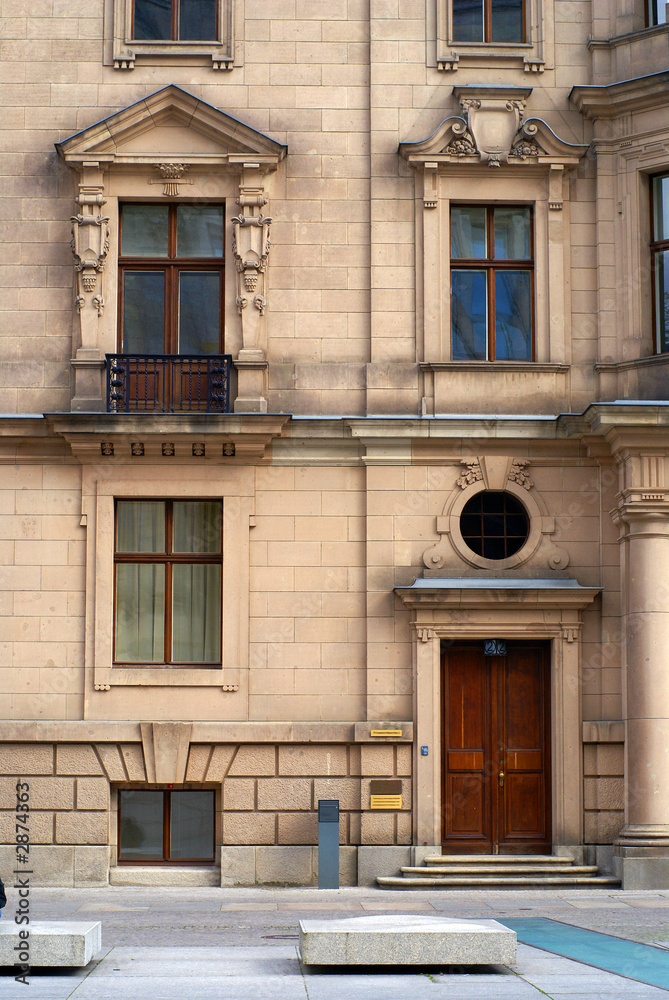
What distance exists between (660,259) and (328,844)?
32.4ft

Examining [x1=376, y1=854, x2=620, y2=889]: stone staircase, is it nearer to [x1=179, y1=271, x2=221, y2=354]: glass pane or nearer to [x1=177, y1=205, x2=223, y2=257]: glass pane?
[x1=179, y1=271, x2=221, y2=354]: glass pane

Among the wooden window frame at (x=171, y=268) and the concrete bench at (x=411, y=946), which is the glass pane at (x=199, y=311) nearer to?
the wooden window frame at (x=171, y=268)

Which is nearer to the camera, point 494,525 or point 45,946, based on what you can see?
point 45,946

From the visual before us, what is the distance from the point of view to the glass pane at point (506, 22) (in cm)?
1888

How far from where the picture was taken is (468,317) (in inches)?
730

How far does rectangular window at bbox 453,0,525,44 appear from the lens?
18812mm

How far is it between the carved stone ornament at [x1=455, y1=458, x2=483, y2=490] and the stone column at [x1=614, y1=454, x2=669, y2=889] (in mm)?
2129

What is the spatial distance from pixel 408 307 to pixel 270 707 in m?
6.30

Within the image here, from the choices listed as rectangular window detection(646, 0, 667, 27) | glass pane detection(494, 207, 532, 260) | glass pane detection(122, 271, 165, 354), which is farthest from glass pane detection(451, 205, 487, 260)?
glass pane detection(122, 271, 165, 354)

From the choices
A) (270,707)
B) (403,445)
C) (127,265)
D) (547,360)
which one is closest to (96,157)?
(127,265)

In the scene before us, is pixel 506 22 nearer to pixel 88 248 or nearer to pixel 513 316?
pixel 513 316

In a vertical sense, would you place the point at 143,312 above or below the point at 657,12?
below

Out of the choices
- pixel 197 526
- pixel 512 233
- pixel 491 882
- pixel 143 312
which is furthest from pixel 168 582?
pixel 512 233

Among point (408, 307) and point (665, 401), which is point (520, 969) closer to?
point (665, 401)
